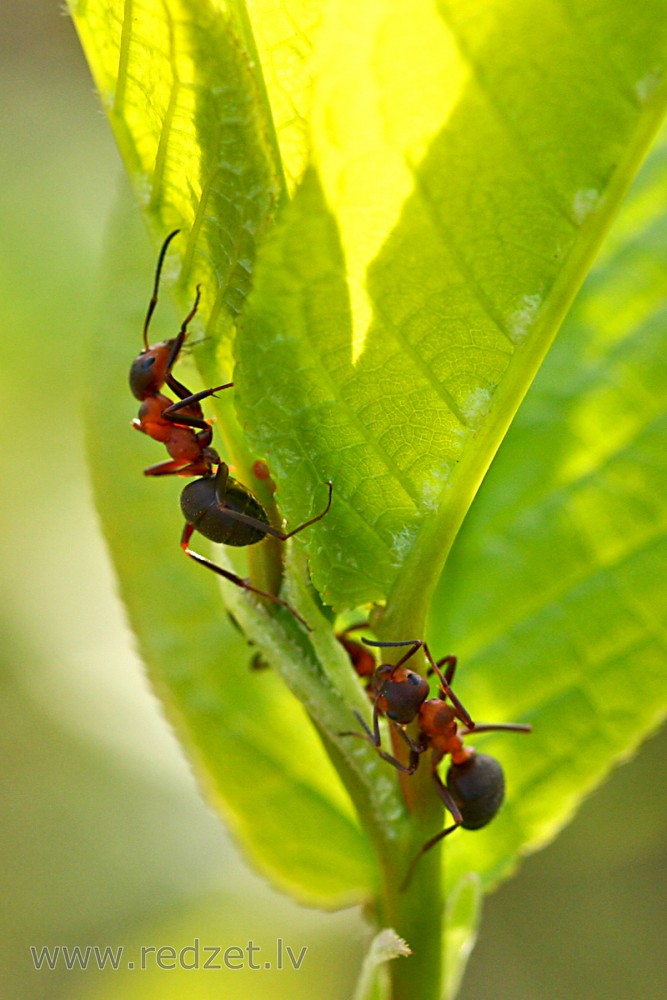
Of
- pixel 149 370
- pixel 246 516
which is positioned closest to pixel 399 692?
pixel 246 516

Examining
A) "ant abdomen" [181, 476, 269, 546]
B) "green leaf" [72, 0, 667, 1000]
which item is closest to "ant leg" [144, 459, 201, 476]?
"ant abdomen" [181, 476, 269, 546]

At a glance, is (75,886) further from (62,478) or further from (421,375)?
(421,375)

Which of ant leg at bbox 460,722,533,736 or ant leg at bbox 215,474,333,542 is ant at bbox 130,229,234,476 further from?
ant leg at bbox 460,722,533,736

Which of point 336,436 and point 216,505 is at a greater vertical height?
point 336,436

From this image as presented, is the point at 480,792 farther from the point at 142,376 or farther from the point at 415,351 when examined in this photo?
the point at 142,376

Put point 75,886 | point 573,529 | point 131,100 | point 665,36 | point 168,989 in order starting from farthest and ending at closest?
1. point 75,886
2. point 168,989
3. point 573,529
4. point 131,100
5. point 665,36

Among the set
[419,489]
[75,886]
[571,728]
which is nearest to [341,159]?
[419,489]
